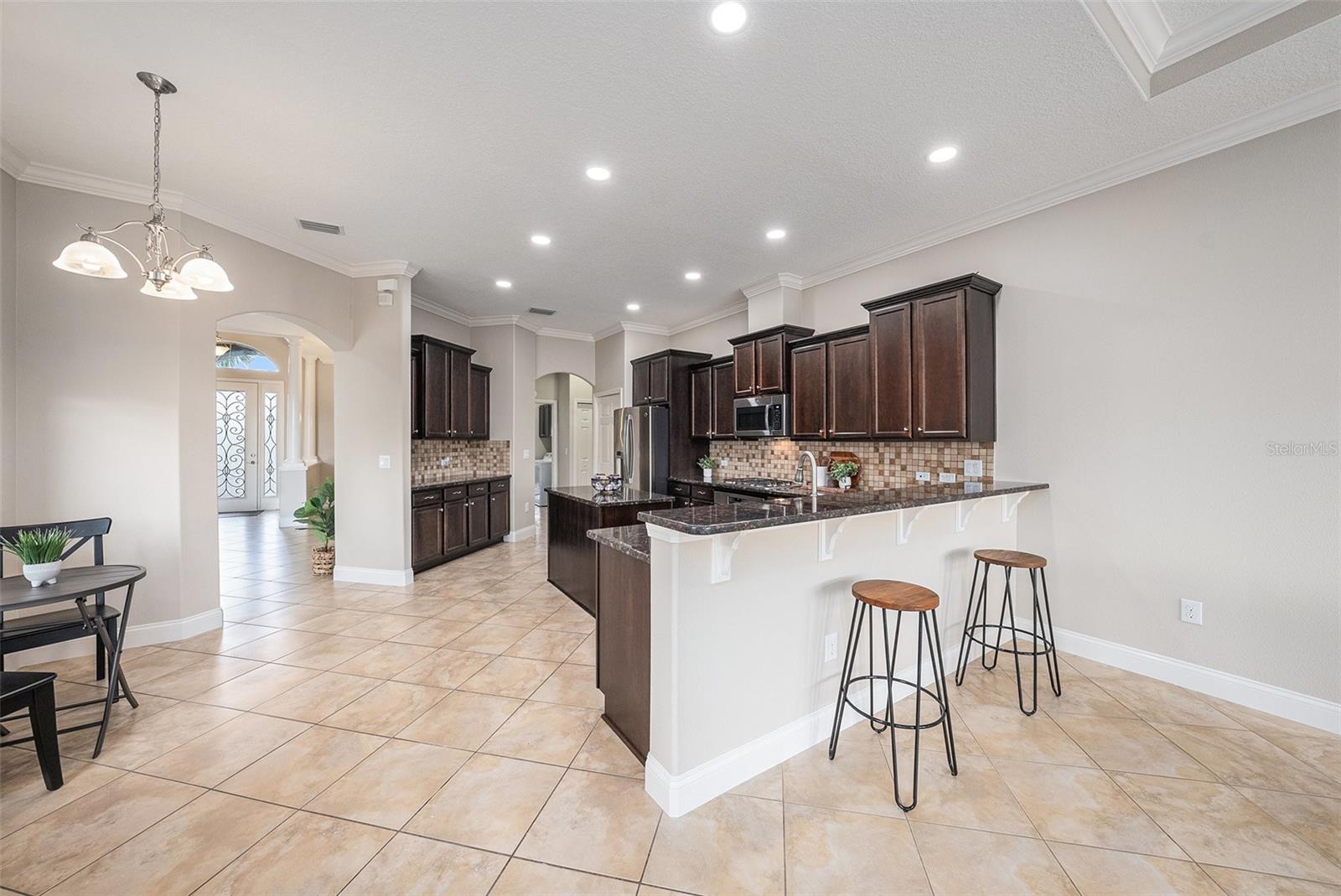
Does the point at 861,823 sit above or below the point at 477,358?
below

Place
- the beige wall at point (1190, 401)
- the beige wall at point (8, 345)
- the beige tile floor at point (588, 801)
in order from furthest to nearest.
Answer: the beige wall at point (8, 345) → the beige wall at point (1190, 401) → the beige tile floor at point (588, 801)

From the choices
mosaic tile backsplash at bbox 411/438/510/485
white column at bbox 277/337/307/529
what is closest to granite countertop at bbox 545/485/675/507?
mosaic tile backsplash at bbox 411/438/510/485

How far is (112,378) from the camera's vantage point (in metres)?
3.16

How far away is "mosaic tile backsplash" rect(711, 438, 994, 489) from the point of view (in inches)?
145

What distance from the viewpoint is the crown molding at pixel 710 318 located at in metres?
5.95

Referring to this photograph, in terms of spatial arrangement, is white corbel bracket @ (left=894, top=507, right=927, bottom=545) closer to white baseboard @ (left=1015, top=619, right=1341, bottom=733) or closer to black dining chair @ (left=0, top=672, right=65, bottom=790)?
white baseboard @ (left=1015, top=619, right=1341, bottom=733)

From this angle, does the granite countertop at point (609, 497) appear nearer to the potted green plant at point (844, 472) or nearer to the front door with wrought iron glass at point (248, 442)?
the potted green plant at point (844, 472)

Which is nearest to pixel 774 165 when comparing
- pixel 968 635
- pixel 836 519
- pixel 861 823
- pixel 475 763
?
pixel 836 519

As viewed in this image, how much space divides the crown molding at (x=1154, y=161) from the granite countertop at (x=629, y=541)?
327cm

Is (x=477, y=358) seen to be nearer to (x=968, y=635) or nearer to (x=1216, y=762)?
(x=968, y=635)

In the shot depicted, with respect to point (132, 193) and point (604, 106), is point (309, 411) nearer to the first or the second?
point (132, 193)

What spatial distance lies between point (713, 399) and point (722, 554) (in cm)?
425

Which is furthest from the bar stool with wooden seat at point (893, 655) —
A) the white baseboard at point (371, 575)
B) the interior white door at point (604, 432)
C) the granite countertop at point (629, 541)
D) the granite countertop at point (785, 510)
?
the interior white door at point (604, 432)

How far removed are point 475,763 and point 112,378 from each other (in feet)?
11.1
